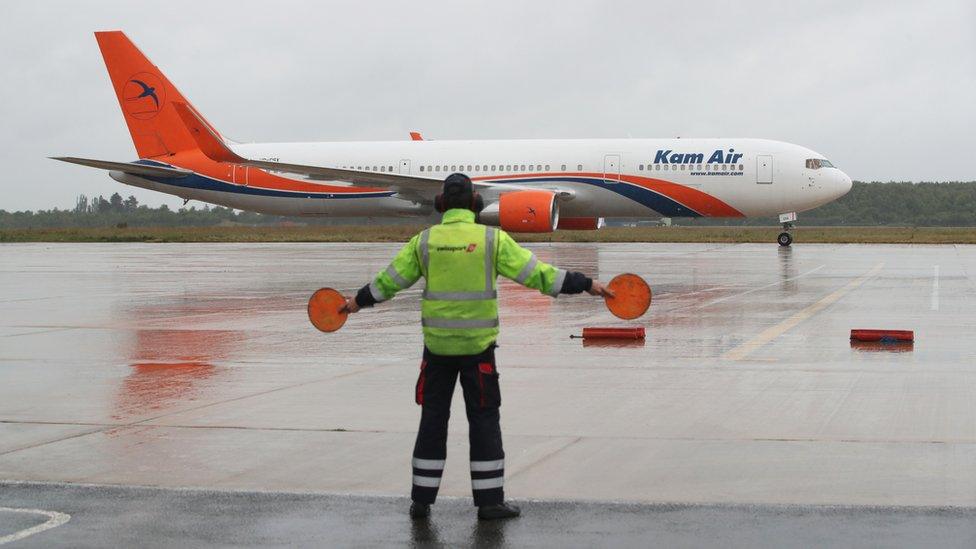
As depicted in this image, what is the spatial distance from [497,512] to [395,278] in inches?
51.8

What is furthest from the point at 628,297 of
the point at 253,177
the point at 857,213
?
the point at 857,213

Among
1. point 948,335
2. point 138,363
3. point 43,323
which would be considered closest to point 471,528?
point 138,363

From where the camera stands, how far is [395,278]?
599 cm

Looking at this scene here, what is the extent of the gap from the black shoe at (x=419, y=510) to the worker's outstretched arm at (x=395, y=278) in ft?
3.54

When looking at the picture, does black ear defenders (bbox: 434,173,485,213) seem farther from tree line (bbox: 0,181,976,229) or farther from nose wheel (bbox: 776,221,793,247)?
tree line (bbox: 0,181,976,229)

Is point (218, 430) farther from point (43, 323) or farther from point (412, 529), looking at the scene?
point (43, 323)

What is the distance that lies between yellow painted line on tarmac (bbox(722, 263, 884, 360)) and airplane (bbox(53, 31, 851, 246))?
13369mm

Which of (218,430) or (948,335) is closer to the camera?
(218,430)

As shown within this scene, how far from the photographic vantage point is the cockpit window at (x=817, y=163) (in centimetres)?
3488

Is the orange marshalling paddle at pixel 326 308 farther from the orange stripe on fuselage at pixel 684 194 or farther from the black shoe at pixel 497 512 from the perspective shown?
the orange stripe on fuselage at pixel 684 194

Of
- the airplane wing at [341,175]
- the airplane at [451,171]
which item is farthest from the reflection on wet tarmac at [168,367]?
the airplane wing at [341,175]

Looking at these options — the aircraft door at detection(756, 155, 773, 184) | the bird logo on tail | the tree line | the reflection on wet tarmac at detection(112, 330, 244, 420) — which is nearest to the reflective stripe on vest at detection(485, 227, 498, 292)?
the reflection on wet tarmac at detection(112, 330, 244, 420)

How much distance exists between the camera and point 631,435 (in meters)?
7.03

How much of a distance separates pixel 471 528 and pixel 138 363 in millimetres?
6038
